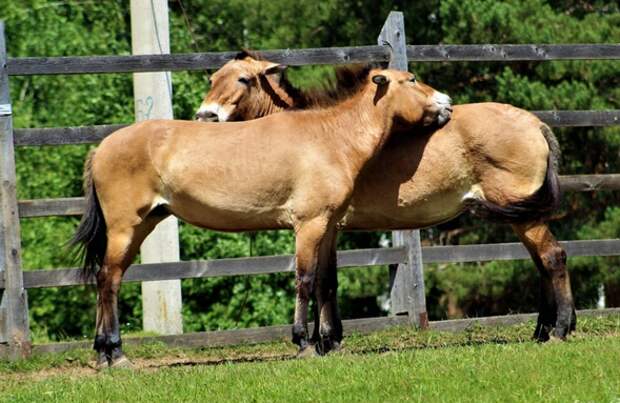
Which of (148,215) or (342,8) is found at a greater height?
(342,8)

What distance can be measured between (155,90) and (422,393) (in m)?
6.64

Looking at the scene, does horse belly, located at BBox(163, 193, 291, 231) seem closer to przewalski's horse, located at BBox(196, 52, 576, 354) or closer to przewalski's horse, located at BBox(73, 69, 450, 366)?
przewalski's horse, located at BBox(73, 69, 450, 366)

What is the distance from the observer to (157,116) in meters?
12.9

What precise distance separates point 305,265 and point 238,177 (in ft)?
2.88

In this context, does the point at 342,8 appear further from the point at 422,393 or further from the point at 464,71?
the point at 422,393

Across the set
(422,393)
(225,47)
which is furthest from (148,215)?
(225,47)

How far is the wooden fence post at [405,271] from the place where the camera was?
1127 cm

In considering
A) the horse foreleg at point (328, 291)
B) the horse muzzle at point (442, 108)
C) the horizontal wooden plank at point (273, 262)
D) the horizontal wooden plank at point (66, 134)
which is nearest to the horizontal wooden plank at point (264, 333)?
the horizontal wooden plank at point (273, 262)

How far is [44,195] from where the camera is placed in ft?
68.3

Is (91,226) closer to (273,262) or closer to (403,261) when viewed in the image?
(273,262)

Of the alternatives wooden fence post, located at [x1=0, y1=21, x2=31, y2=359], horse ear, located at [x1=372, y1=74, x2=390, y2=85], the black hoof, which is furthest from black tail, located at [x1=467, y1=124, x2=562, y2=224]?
wooden fence post, located at [x1=0, y1=21, x2=31, y2=359]

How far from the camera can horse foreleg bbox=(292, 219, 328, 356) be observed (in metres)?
9.38

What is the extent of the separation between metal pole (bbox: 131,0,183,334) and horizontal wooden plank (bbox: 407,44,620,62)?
2.82m

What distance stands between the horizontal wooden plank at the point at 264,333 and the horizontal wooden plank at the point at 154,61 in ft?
7.63
